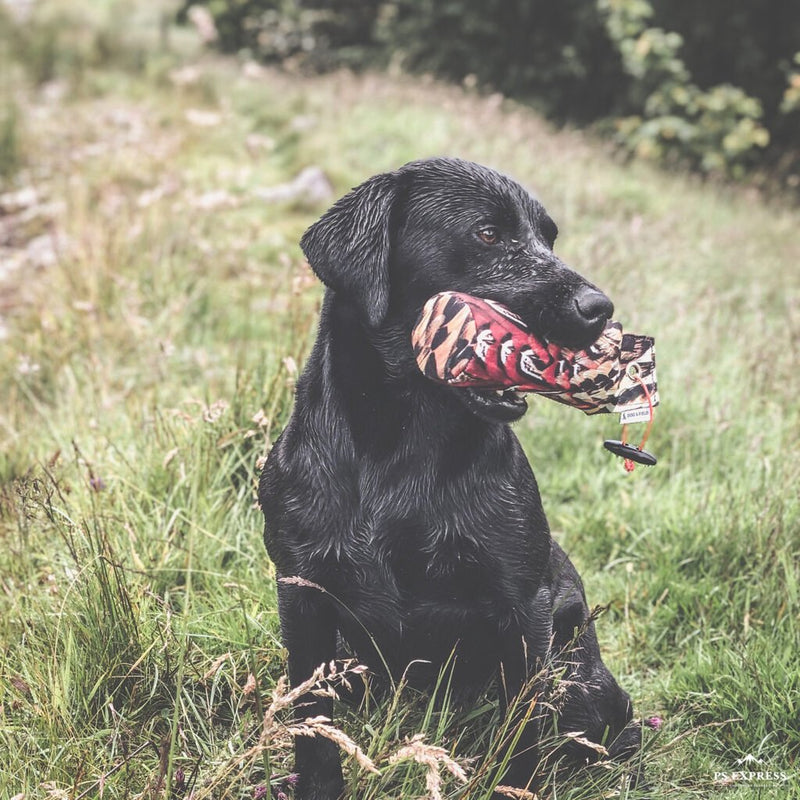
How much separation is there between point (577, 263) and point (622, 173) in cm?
380

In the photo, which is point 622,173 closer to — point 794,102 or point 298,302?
point 794,102

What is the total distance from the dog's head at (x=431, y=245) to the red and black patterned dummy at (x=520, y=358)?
9cm

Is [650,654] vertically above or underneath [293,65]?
underneath

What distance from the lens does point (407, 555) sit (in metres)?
1.90

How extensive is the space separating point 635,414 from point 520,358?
27 centimetres

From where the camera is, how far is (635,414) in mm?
1808

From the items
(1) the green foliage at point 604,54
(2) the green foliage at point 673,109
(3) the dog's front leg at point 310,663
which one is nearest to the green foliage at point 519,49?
(1) the green foliage at point 604,54

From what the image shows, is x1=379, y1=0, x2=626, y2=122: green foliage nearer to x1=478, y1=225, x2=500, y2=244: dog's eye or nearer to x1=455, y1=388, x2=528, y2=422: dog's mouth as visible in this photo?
x1=478, y1=225, x2=500, y2=244: dog's eye

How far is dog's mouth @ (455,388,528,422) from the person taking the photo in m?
1.80

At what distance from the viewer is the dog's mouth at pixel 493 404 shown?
70.9 inches

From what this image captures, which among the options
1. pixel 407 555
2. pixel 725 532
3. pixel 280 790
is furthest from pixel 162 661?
pixel 725 532
